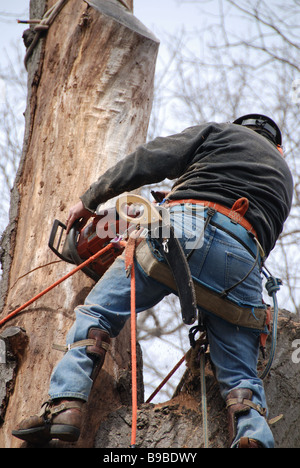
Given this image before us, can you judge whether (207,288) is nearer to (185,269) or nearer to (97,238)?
(185,269)

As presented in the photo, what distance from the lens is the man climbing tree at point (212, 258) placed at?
2.65 meters

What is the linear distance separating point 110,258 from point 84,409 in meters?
0.83

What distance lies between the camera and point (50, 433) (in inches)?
99.3

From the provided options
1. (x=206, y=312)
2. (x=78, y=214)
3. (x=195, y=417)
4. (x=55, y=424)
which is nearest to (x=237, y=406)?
(x=195, y=417)

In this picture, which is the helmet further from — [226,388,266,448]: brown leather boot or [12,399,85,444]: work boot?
[12,399,85,444]: work boot

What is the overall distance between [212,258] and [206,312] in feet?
1.04

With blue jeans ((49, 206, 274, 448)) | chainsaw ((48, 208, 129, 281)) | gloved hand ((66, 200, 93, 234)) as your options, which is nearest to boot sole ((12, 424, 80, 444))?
blue jeans ((49, 206, 274, 448))

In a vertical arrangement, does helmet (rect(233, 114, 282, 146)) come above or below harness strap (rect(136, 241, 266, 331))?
above

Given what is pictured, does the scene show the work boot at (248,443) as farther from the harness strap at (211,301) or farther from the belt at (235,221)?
the belt at (235,221)

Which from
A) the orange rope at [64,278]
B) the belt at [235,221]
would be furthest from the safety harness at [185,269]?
the orange rope at [64,278]

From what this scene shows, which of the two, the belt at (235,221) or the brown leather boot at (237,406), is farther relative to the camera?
the belt at (235,221)

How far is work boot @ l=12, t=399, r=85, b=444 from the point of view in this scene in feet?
8.23

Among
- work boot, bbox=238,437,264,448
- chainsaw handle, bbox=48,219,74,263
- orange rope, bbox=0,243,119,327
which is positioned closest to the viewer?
work boot, bbox=238,437,264,448
